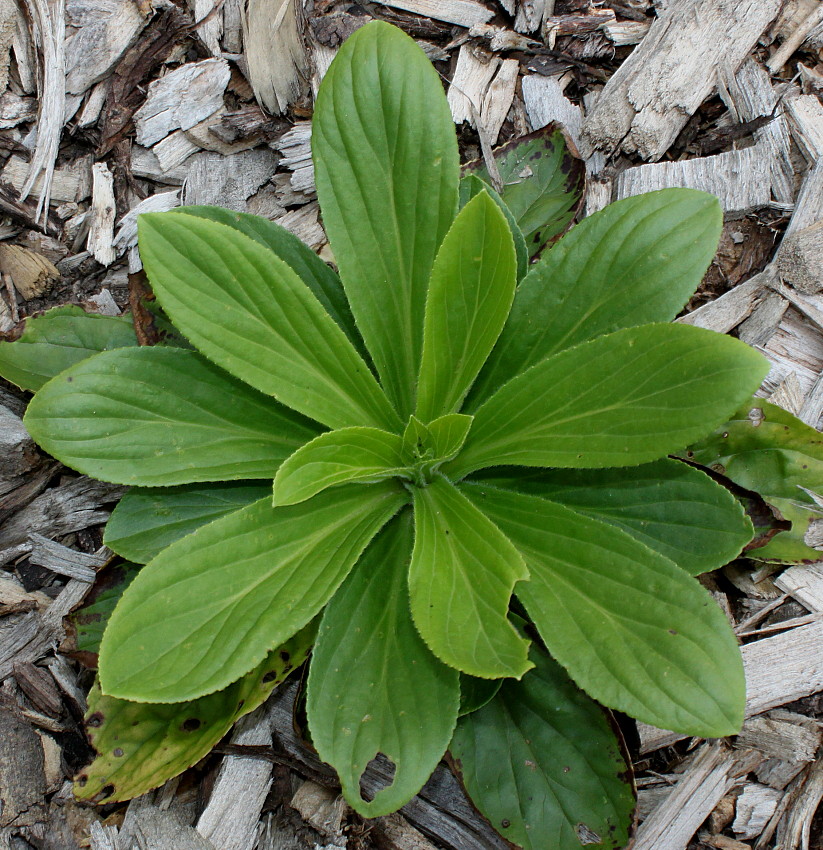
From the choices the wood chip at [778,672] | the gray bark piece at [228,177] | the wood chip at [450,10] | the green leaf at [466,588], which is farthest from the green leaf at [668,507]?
the wood chip at [450,10]

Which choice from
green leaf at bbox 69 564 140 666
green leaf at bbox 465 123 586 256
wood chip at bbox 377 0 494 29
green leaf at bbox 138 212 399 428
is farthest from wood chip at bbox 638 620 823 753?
wood chip at bbox 377 0 494 29

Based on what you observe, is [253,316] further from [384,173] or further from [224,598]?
[224,598]

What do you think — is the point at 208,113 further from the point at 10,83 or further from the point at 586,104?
the point at 586,104

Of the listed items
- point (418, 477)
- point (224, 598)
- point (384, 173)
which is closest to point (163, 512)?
point (224, 598)

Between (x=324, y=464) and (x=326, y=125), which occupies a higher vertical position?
(x=326, y=125)

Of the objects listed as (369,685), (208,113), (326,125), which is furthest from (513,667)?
(208,113)

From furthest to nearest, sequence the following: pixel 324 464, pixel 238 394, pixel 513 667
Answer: pixel 238 394
pixel 324 464
pixel 513 667
